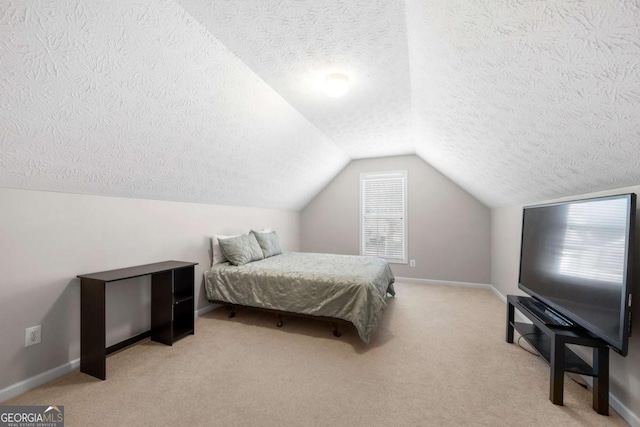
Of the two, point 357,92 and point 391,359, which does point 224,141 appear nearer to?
point 357,92

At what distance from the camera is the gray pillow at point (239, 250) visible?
10.5 feet

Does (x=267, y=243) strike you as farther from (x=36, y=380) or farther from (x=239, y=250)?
(x=36, y=380)

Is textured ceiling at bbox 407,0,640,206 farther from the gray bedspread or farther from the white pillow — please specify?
the white pillow

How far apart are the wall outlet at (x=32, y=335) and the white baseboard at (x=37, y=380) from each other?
239 mm

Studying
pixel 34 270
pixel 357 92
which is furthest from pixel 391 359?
pixel 34 270

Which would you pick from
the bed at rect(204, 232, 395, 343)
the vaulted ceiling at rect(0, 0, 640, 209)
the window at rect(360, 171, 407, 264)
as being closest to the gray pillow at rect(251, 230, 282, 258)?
the bed at rect(204, 232, 395, 343)

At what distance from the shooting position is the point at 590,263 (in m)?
1.63

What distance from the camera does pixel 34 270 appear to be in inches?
71.7

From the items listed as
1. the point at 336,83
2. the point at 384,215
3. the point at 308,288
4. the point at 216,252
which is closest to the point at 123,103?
the point at 336,83

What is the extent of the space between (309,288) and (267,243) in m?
1.42

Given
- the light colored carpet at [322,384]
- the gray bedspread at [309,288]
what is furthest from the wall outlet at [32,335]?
the gray bedspread at [309,288]

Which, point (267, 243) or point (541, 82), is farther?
point (267, 243)

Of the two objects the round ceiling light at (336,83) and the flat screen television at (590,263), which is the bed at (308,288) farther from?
the round ceiling light at (336,83)

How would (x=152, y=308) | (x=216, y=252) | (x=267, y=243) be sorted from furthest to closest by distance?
(x=267, y=243)
(x=216, y=252)
(x=152, y=308)
